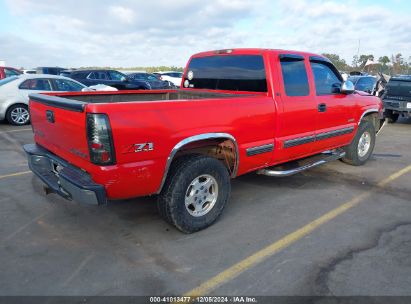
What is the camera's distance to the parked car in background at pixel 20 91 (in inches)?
386

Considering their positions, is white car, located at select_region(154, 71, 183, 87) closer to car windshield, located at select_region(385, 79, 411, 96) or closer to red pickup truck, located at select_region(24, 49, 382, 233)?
car windshield, located at select_region(385, 79, 411, 96)

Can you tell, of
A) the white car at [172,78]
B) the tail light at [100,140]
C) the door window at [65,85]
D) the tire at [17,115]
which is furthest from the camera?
the white car at [172,78]

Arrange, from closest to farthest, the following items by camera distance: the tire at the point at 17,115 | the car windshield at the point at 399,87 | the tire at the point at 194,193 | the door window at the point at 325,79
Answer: the tire at the point at 194,193, the door window at the point at 325,79, the tire at the point at 17,115, the car windshield at the point at 399,87

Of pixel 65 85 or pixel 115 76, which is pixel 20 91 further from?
pixel 115 76

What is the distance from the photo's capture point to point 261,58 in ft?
14.3

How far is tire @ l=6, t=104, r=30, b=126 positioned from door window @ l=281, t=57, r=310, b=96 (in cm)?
842

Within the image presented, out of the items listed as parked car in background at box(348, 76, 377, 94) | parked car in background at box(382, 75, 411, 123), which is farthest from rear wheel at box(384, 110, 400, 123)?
parked car in background at box(348, 76, 377, 94)

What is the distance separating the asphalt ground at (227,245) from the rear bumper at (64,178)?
0.58 m

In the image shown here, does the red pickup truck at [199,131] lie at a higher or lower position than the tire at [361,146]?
higher

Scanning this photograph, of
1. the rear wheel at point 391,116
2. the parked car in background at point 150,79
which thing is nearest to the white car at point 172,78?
the parked car in background at point 150,79

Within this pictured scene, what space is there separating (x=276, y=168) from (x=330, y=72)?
1753 millimetres

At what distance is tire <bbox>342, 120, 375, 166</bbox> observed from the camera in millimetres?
6148

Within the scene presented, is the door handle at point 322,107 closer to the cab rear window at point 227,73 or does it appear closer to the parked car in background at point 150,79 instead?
the cab rear window at point 227,73

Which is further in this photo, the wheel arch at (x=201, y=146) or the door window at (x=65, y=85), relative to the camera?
the door window at (x=65, y=85)
